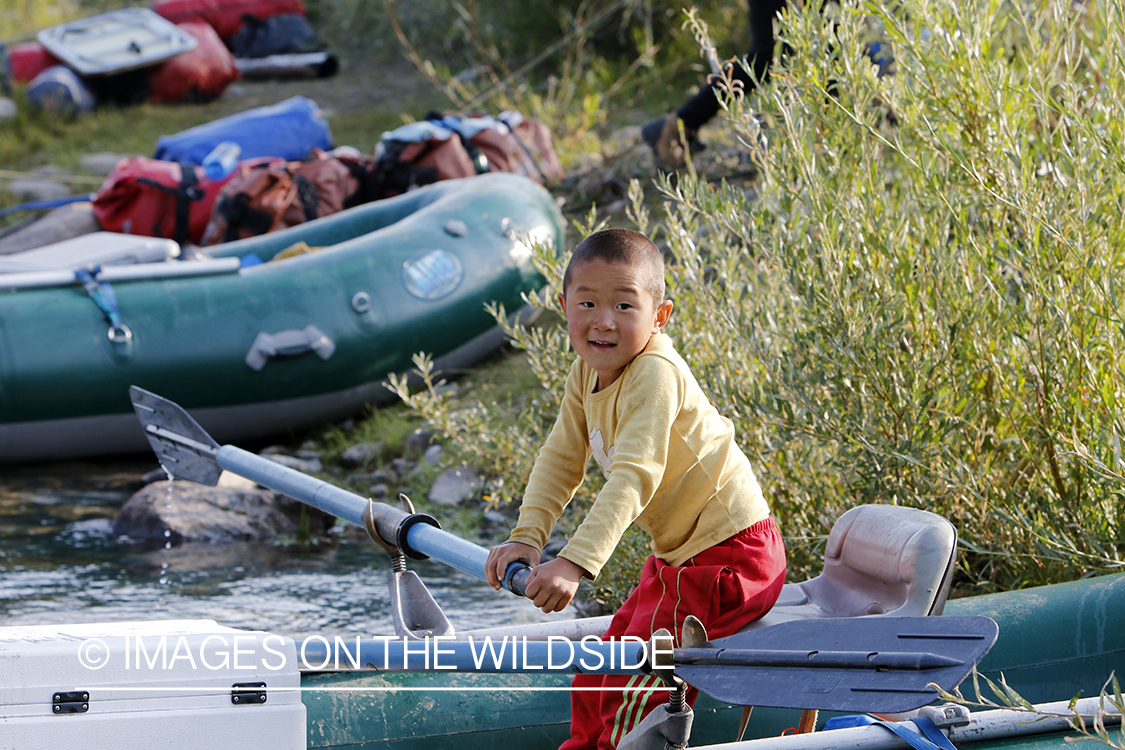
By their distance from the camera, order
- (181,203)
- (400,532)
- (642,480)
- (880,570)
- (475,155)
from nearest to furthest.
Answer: (642,480), (880,570), (400,532), (181,203), (475,155)

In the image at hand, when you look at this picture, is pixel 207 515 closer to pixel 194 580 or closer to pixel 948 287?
pixel 194 580

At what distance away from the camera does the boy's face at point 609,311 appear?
6.75 ft

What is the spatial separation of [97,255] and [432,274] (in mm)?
1680

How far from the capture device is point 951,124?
2725 mm

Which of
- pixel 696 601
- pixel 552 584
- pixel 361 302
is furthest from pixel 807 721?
pixel 361 302

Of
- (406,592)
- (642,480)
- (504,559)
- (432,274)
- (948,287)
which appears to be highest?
(948,287)

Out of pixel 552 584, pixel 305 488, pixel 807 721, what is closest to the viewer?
pixel 552 584

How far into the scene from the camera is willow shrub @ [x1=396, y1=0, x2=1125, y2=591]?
2555 mm

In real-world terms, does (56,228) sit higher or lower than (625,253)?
lower

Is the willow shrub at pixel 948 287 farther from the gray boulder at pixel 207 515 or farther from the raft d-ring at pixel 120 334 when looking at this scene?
the raft d-ring at pixel 120 334

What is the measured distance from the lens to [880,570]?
229 centimetres

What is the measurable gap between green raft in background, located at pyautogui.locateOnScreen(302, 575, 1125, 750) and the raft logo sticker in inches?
137

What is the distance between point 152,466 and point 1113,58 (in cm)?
457

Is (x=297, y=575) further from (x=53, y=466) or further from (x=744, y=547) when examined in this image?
(x=744, y=547)
